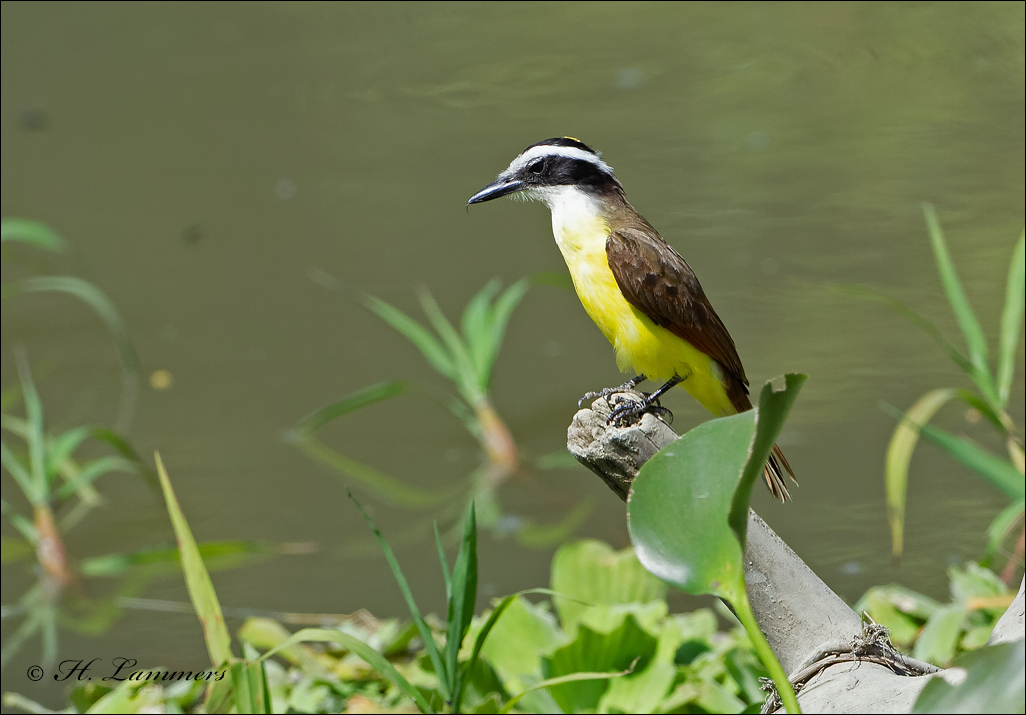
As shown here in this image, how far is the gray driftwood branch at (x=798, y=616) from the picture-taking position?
55.6 inches

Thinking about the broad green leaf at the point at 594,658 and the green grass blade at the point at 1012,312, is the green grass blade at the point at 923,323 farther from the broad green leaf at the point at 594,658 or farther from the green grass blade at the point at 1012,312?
the broad green leaf at the point at 594,658

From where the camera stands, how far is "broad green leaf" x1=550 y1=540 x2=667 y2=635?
8.07 ft

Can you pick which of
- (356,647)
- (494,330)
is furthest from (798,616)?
(494,330)

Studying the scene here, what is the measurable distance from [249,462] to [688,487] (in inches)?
A: 110

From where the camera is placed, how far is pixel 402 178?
5473 mm

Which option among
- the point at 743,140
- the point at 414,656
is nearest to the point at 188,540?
the point at 414,656

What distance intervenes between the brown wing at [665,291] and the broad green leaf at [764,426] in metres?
0.78

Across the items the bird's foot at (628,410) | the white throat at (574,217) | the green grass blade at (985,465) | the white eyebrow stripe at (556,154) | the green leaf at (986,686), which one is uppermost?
the white eyebrow stripe at (556,154)

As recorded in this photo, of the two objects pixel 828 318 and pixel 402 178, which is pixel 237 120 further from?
pixel 828 318

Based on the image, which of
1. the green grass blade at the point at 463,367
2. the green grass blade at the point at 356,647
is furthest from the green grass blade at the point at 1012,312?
the green grass blade at the point at 463,367

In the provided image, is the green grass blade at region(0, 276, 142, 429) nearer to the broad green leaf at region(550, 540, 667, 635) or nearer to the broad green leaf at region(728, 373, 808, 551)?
the broad green leaf at region(550, 540, 667, 635)

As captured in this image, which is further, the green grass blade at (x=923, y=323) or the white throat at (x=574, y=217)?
the green grass blade at (x=923, y=323)

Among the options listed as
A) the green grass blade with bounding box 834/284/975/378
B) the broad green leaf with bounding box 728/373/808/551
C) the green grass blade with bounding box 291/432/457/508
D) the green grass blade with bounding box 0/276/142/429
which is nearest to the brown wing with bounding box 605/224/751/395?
the green grass blade with bounding box 834/284/975/378

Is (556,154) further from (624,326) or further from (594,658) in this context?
(594,658)
